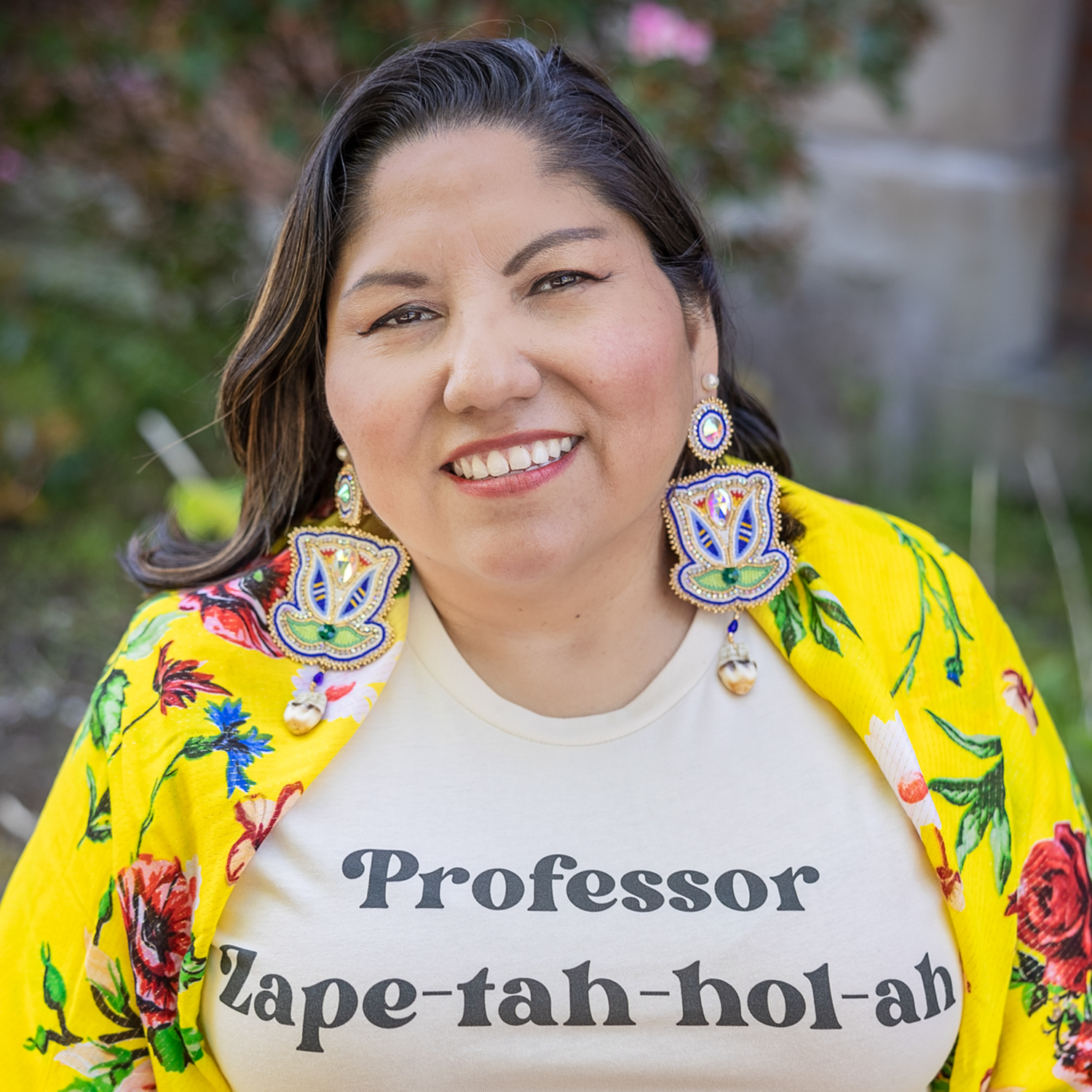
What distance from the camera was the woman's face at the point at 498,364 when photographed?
4.89 feet

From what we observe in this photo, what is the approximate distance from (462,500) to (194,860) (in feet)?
1.92

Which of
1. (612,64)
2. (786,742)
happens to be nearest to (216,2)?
(612,64)

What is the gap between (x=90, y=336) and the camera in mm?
6070

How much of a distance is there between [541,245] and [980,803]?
941 mm

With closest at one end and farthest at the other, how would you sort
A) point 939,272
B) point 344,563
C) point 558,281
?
1. point 558,281
2. point 344,563
3. point 939,272

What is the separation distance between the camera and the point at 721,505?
1.75 metres

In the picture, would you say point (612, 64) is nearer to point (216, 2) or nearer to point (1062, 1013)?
point (216, 2)

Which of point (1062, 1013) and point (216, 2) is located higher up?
point (216, 2)

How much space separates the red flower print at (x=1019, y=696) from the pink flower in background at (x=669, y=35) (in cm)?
234

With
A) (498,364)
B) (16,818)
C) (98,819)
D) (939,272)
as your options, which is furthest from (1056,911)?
(939,272)

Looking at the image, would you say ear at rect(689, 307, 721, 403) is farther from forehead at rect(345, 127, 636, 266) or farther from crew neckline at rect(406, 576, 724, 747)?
crew neckline at rect(406, 576, 724, 747)

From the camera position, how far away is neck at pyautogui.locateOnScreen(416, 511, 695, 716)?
66.2 inches

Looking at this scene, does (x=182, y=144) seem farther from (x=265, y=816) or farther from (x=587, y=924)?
(x=587, y=924)

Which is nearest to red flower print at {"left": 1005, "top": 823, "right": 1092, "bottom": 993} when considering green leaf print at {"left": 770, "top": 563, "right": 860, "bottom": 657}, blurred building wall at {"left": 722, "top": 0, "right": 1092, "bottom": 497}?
green leaf print at {"left": 770, "top": 563, "right": 860, "bottom": 657}
